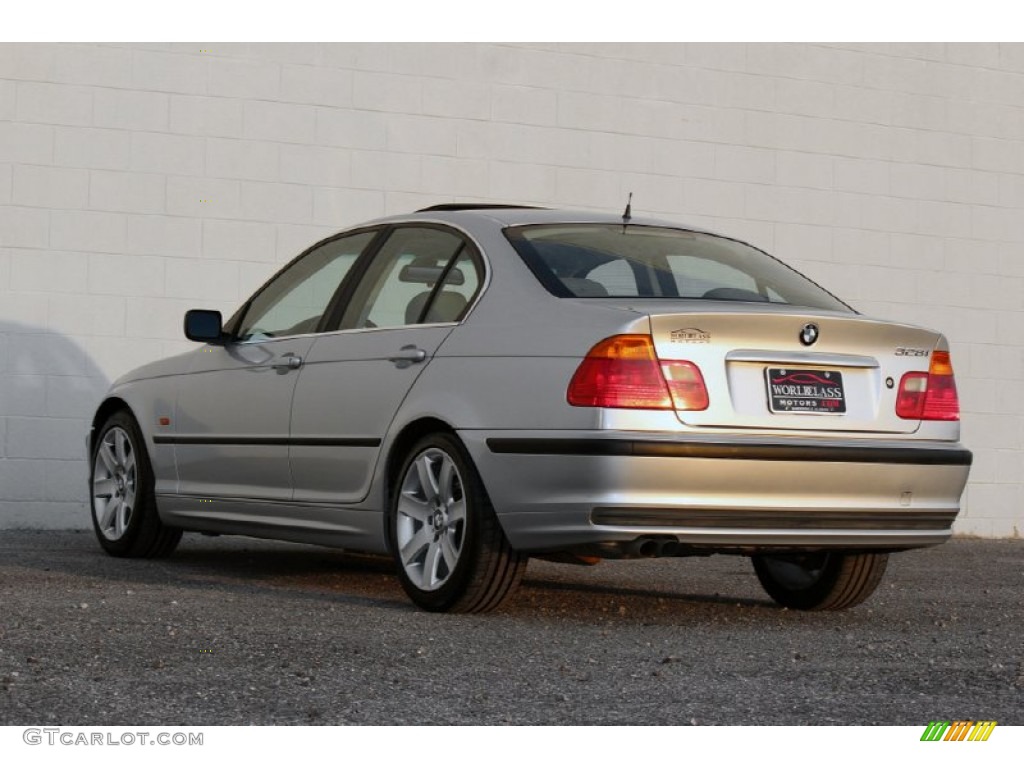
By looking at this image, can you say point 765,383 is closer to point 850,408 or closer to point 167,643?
point 850,408

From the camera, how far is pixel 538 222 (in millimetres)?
6590

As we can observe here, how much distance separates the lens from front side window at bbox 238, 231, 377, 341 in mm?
7211

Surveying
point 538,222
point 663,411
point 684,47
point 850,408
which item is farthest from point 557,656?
point 684,47

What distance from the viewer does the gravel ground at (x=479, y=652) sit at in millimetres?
4293

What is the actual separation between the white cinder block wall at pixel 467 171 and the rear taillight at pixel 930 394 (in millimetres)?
→ 5764

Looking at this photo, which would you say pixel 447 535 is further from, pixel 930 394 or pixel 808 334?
pixel 930 394

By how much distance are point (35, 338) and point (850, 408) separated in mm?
6155

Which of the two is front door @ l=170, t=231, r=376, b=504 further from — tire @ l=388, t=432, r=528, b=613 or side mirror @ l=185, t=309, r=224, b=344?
tire @ l=388, t=432, r=528, b=613

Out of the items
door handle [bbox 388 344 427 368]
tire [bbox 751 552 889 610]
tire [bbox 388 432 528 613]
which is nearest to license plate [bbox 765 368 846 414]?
tire [bbox 751 552 889 610]

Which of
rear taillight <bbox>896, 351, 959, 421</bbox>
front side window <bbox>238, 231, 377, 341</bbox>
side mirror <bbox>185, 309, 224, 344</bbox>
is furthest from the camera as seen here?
side mirror <bbox>185, 309, 224, 344</bbox>

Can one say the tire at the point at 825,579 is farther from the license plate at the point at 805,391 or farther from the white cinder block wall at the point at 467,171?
the white cinder block wall at the point at 467,171

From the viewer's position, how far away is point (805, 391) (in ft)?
19.1

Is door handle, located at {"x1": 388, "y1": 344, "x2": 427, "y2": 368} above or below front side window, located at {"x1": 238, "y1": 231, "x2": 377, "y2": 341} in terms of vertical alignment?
below
